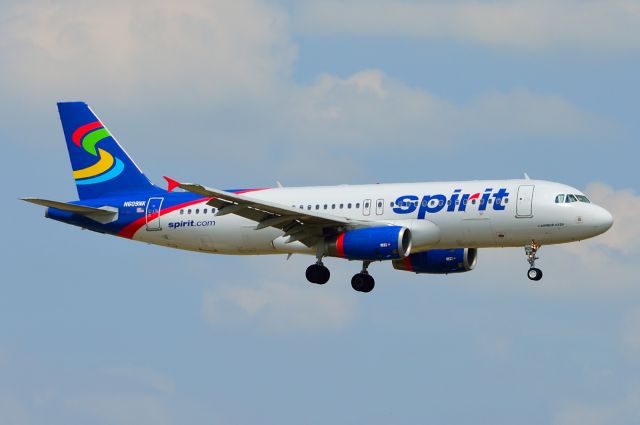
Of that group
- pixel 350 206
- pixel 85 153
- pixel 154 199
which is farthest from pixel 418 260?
pixel 85 153

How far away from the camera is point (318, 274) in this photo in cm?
6962

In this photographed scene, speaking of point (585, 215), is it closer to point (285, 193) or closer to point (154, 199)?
point (285, 193)

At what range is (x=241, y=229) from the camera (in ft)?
235

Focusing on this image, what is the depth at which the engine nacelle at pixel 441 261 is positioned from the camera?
72.5m

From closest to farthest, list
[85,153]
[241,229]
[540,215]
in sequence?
[540,215]
[241,229]
[85,153]

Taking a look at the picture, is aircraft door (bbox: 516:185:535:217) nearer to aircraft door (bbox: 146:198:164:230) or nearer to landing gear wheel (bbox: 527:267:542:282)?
landing gear wheel (bbox: 527:267:542:282)

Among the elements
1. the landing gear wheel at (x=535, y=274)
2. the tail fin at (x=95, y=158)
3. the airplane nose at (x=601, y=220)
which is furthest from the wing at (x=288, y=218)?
the airplane nose at (x=601, y=220)

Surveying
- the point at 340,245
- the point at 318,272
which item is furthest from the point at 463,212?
the point at 318,272

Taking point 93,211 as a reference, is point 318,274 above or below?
below

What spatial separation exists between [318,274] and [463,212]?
742 centimetres

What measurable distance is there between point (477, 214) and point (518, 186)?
2.30m

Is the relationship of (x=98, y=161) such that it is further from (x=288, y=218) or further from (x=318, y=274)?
(x=318, y=274)

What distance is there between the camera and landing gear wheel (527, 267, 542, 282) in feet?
220

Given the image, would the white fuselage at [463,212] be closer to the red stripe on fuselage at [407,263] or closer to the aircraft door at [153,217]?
the aircraft door at [153,217]
